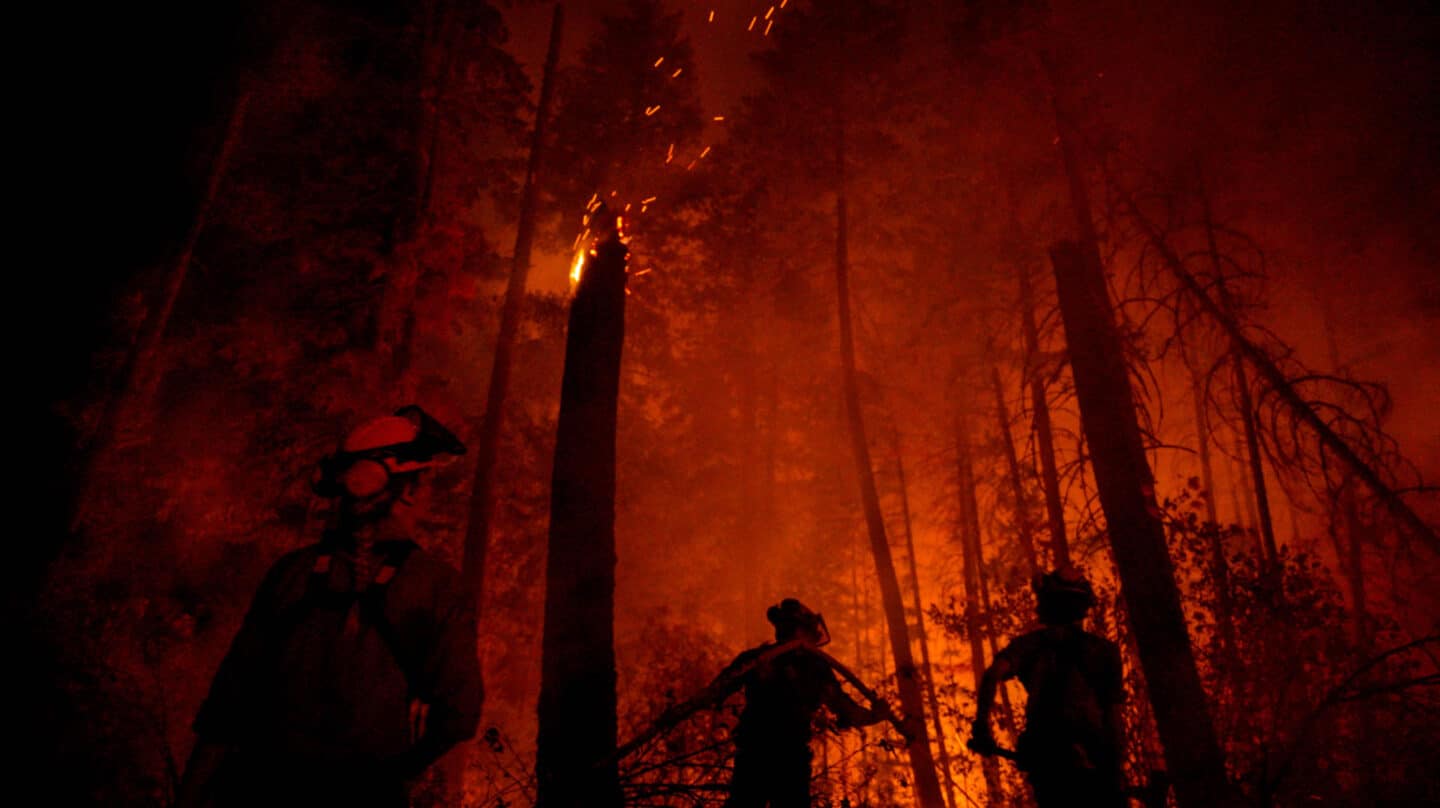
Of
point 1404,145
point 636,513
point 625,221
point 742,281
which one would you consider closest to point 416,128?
point 625,221

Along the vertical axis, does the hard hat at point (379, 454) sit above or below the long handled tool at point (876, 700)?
above

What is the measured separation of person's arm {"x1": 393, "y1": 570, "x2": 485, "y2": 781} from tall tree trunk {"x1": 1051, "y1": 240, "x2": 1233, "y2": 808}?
5.06m

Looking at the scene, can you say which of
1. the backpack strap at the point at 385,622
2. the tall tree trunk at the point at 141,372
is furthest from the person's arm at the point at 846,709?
the tall tree trunk at the point at 141,372

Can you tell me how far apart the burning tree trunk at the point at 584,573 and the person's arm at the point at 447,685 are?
1.32 m

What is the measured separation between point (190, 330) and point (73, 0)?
434 inches

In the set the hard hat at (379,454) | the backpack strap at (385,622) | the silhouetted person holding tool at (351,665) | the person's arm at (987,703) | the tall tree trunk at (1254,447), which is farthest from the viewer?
the tall tree trunk at (1254,447)

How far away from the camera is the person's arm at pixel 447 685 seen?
2152mm

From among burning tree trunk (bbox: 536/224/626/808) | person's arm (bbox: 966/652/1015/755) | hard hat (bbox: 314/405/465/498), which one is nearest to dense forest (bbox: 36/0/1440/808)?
burning tree trunk (bbox: 536/224/626/808)

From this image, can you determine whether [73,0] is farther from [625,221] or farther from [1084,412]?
[1084,412]

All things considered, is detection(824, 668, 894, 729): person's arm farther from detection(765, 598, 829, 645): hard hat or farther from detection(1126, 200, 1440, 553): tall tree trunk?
detection(1126, 200, 1440, 553): tall tree trunk

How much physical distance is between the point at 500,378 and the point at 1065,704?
41.3 feet

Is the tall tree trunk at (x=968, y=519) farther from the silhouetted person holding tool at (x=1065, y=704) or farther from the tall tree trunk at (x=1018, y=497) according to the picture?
the silhouetted person holding tool at (x=1065, y=704)

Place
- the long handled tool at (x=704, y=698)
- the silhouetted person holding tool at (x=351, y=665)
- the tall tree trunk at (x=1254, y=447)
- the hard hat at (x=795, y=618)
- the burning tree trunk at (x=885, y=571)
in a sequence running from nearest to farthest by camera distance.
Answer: the silhouetted person holding tool at (x=351, y=665)
the long handled tool at (x=704, y=698)
the hard hat at (x=795, y=618)
the tall tree trunk at (x=1254, y=447)
the burning tree trunk at (x=885, y=571)

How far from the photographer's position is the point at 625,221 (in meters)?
5.52
